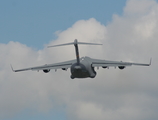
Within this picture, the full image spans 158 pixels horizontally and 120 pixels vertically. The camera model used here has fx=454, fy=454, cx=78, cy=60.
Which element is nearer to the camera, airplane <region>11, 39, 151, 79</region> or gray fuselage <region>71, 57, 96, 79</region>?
gray fuselage <region>71, 57, 96, 79</region>

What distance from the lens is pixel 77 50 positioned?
115 m

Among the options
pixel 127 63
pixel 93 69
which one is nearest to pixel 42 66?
pixel 93 69

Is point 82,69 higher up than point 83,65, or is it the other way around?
point 83,65

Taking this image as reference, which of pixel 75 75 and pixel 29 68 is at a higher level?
pixel 29 68

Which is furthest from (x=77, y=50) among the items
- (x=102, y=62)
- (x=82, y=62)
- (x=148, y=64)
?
(x=148, y=64)

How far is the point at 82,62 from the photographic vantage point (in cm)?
11506

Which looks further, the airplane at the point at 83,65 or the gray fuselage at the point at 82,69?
the airplane at the point at 83,65

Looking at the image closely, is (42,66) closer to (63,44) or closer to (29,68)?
(29,68)

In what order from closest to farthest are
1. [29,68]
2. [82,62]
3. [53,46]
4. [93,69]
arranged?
1. [53,46]
2. [82,62]
3. [93,69]
4. [29,68]

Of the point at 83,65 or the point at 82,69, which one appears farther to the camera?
the point at 83,65

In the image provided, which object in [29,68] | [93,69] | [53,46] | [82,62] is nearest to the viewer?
[53,46]

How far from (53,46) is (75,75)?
1043 centimetres

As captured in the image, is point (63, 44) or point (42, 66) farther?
point (42, 66)

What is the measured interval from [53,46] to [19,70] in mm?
28540
